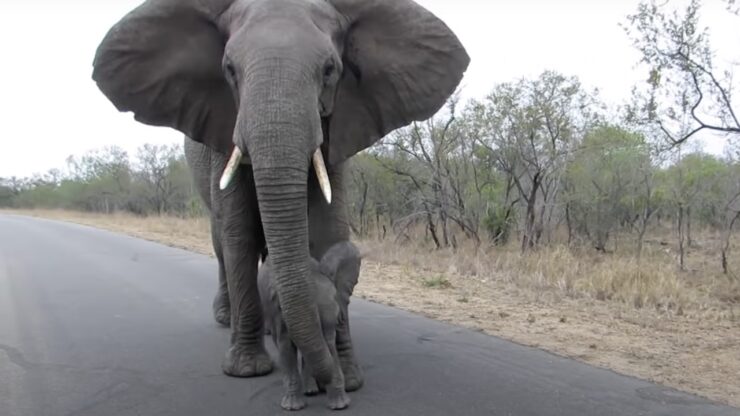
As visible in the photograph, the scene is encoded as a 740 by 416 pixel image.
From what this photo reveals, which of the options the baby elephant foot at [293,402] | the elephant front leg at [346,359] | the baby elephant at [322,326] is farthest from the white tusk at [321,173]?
the baby elephant foot at [293,402]

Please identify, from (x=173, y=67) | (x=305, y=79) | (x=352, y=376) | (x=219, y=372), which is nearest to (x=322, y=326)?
(x=352, y=376)

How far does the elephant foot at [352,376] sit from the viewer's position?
473 centimetres

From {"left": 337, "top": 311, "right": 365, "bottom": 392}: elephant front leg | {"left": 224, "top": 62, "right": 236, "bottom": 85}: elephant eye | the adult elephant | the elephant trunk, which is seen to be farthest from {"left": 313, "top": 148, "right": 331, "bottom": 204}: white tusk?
{"left": 337, "top": 311, "right": 365, "bottom": 392}: elephant front leg

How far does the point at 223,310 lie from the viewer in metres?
7.18

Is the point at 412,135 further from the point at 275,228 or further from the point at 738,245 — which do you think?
the point at 275,228

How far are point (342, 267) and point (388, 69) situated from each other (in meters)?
1.51

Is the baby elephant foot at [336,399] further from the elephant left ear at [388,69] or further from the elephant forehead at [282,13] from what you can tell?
the elephant forehead at [282,13]

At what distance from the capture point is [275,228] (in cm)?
393

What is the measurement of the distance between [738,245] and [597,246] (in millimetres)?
4336

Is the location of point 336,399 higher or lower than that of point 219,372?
higher

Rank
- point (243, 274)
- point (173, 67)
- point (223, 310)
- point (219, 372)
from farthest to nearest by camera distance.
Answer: point (223, 310), point (219, 372), point (243, 274), point (173, 67)

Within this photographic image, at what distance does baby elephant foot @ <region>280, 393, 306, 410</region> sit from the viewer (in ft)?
14.3

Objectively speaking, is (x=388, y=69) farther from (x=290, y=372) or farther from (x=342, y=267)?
(x=290, y=372)

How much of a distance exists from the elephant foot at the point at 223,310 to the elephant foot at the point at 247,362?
1.88 m
